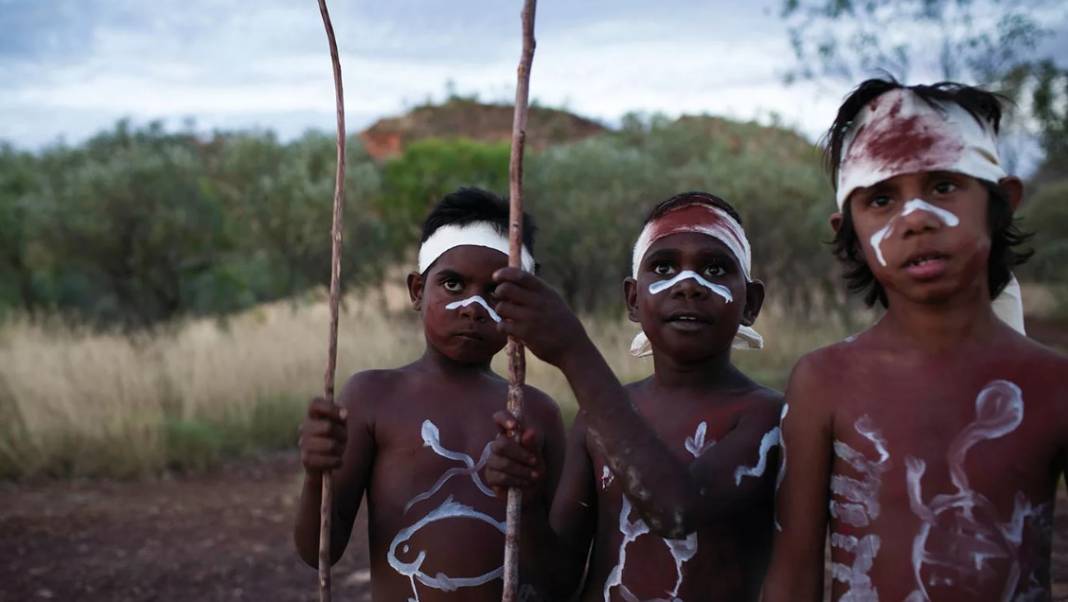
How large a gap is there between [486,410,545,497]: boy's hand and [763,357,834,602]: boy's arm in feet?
1.61

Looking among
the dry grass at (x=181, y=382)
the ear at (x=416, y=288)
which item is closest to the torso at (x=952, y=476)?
the ear at (x=416, y=288)

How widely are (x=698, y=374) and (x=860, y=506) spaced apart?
1.97 feet

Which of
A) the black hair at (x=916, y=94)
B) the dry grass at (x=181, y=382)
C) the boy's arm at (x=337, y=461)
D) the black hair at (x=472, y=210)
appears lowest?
the dry grass at (x=181, y=382)

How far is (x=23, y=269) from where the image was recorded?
Answer: 14672 millimetres

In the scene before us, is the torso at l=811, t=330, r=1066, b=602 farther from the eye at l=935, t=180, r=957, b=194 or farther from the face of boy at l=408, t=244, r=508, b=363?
the face of boy at l=408, t=244, r=508, b=363

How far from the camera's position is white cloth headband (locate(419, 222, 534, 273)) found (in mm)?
2750

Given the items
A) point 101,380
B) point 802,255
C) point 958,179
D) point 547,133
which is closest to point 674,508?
point 958,179

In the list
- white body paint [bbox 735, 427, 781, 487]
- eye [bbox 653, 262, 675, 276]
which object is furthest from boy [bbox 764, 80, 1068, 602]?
eye [bbox 653, 262, 675, 276]

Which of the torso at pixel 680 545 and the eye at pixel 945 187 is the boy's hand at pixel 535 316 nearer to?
the torso at pixel 680 545

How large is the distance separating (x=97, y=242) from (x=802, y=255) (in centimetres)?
970

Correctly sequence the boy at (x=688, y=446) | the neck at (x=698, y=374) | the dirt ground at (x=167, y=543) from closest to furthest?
the boy at (x=688, y=446), the neck at (x=698, y=374), the dirt ground at (x=167, y=543)

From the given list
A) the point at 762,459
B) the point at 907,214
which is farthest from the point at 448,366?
the point at 907,214

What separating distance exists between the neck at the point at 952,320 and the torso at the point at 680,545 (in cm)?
51

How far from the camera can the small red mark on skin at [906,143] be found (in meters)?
1.78
